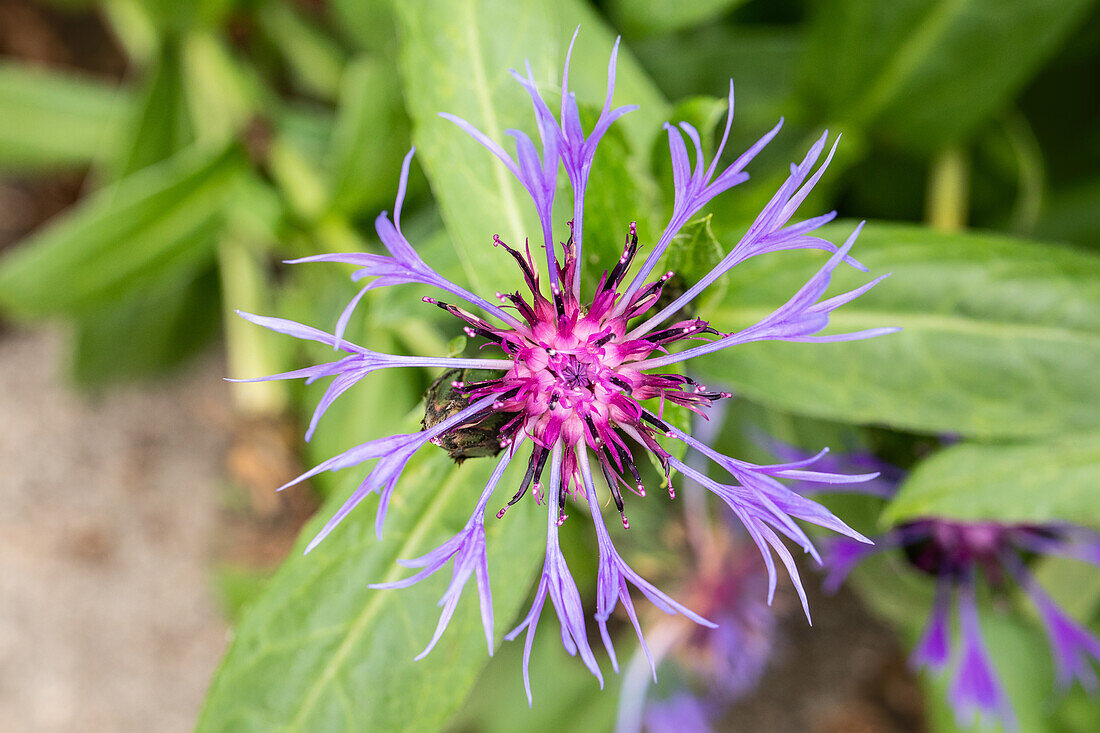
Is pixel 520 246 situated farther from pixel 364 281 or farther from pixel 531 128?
pixel 364 281

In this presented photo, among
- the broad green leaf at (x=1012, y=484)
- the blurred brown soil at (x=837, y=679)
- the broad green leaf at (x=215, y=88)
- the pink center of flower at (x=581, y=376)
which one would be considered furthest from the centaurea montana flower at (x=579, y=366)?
the blurred brown soil at (x=837, y=679)

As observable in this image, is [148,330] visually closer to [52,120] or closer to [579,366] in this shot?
[52,120]

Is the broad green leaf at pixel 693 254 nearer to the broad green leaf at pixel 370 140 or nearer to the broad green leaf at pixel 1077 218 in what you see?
the broad green leaf at pixel 370 140

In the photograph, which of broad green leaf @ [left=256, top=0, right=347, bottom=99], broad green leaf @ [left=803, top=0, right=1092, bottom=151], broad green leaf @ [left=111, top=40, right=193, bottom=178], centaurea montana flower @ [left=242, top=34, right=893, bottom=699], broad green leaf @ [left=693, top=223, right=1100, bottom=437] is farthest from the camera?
broad green leaf @ [left=256, top=0, right=347, bottom=99]

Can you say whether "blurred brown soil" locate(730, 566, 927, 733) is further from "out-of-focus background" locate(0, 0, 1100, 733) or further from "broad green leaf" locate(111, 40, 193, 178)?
"broad green leaf" locate(111, 40, 193, 178)

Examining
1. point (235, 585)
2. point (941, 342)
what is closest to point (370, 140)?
point (941, 342)

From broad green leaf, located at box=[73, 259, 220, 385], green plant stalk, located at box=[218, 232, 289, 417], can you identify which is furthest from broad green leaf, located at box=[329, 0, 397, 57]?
broad green leaf, located at box=[73, 259, 220, 385]
